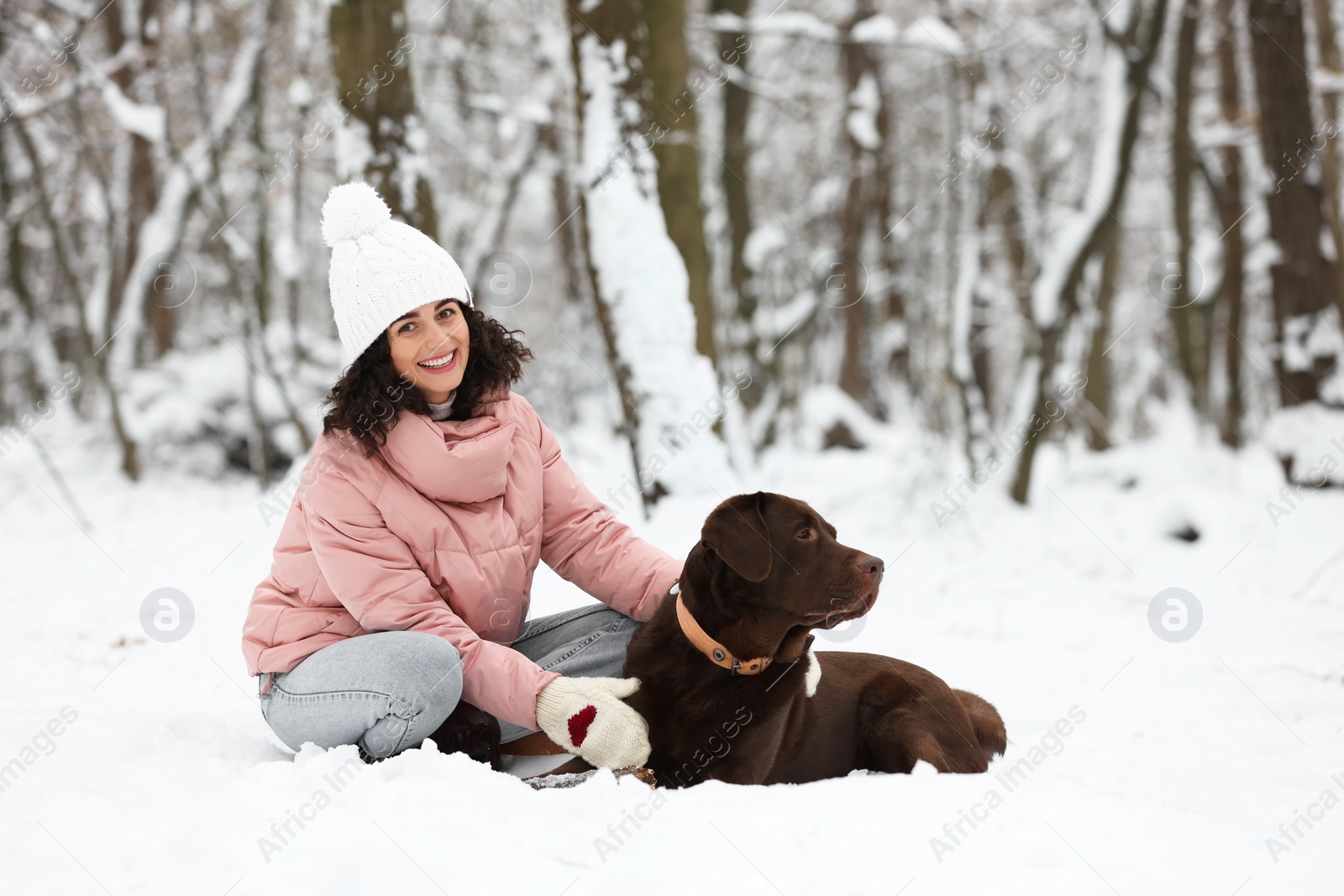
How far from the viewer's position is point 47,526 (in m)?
8.90

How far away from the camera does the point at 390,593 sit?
3141 millimetres

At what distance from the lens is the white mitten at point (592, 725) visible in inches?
118

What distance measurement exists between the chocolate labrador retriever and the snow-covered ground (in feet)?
0.93

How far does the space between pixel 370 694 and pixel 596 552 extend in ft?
3.34

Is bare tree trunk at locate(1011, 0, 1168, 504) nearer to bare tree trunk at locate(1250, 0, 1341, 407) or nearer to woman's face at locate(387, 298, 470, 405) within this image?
bare tree trunk at locate(1250, 0, 1341, 407)

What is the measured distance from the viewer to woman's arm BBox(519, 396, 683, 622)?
145 inches

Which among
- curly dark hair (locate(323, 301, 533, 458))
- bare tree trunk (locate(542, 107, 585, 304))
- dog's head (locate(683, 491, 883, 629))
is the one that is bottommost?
bare tree trunk (locate(542, 107, 585, 304))

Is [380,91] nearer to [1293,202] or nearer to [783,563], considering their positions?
[783,563]

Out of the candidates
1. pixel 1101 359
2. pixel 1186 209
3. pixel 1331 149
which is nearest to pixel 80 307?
pixel 1101 359

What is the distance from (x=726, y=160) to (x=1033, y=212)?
424 centimetres

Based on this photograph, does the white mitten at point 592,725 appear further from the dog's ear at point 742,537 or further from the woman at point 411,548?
the dog's ear at point 742,537

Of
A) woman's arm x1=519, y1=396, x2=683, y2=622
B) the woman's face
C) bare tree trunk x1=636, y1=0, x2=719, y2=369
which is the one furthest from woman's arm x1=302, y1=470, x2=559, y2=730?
bare tree trunk x1=636, y1=0, x2=719, y2=369

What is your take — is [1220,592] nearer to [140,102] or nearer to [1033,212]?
[1033,212]

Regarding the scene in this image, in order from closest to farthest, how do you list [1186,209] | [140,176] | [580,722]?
[580,722], [1186,209], [140,176]
